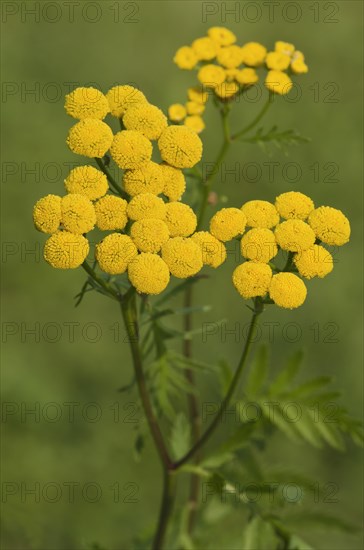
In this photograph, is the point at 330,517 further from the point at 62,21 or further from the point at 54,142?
the point at 62,21

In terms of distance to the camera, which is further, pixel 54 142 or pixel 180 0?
pixel 180 0

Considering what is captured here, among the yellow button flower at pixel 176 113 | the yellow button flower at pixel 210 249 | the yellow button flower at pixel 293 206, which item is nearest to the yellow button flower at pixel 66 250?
the yellow button flower at pixel 210 249

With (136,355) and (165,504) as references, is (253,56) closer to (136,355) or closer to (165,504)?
(136,355)

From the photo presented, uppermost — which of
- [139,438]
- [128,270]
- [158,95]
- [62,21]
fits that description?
[62,21]

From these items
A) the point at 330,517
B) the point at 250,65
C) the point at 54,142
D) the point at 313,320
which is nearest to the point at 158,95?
the point at 54,142

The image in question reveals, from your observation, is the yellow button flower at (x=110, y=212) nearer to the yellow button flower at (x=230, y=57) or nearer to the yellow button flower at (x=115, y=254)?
the yellow button flower at (x=115, y=254)

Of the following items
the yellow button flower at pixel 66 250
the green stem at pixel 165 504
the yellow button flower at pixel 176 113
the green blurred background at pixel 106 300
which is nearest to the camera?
the yellow button flower at pixel 66 250
